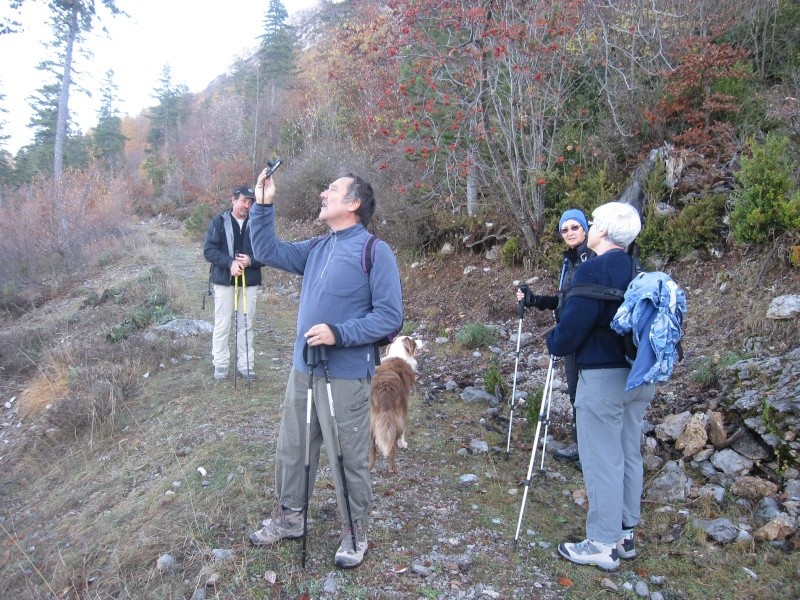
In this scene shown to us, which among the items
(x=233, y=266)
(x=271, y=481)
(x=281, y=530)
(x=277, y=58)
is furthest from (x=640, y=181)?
(x=277, y=58)

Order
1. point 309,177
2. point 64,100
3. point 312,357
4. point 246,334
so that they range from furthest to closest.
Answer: point 64,100, point 309,177, point 246,334, point 312,357

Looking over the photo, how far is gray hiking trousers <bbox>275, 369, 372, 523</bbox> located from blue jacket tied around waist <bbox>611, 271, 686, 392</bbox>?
1594 millimetres

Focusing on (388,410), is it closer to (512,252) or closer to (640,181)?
(512,252)

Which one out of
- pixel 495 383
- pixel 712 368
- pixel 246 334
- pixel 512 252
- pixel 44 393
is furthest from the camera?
pixel 512 252

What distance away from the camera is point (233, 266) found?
6434 millimetres

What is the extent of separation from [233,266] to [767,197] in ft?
21.2

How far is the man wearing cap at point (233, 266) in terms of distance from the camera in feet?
21.6

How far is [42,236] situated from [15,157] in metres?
20.7

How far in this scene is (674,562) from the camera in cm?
367

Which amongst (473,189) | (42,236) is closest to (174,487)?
(473,189)

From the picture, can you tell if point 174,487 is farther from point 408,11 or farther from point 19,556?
point 408,11

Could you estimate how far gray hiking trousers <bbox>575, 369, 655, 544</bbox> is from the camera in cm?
342

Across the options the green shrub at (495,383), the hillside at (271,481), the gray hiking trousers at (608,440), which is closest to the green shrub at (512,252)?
the hillside at (271,481)

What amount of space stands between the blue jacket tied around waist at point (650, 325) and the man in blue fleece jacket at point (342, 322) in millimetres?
1358
